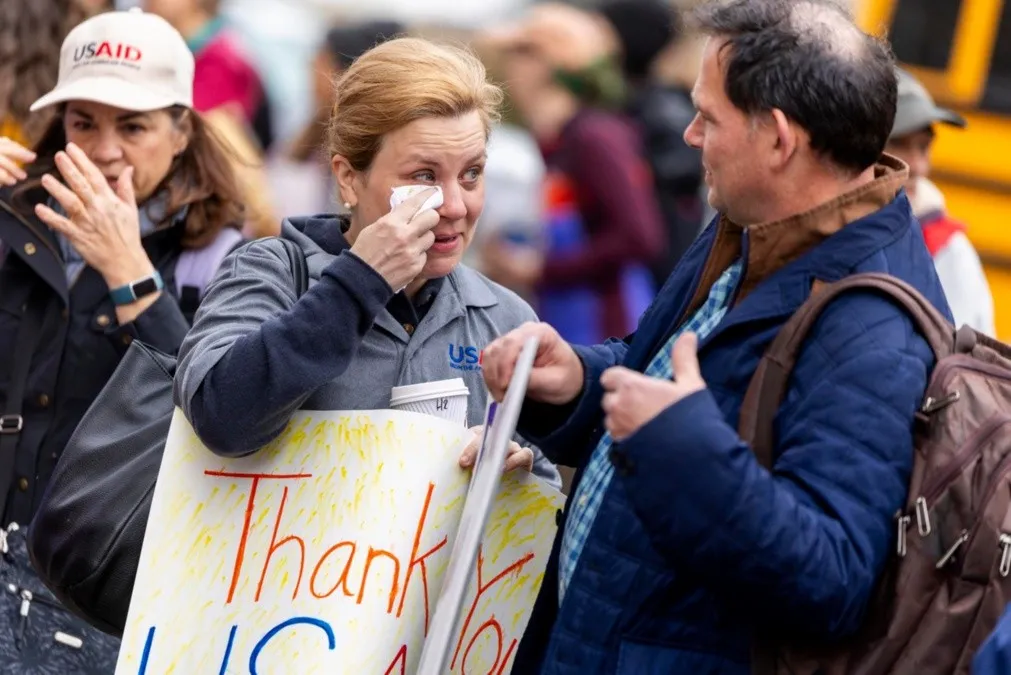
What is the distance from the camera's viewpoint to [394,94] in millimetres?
3354

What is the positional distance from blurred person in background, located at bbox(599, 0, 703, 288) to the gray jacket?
472cm

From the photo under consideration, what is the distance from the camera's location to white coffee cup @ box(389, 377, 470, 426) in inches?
129

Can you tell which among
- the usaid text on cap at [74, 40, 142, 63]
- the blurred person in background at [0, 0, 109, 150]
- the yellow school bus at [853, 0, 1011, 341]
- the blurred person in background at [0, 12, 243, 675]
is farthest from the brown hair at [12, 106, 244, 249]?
the yellow school bus at [853, 0, 1011, 341]

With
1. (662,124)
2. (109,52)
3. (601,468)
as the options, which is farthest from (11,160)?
(662,124)

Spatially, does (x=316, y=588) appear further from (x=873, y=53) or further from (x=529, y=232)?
(x=529, y=232)

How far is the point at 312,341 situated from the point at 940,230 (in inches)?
104

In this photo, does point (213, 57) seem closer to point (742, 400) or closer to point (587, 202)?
point (587, 202)

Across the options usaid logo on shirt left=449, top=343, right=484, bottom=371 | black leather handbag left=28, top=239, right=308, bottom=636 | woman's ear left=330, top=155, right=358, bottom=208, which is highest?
woman's ear left=330, top=155, right=358, bottom=208

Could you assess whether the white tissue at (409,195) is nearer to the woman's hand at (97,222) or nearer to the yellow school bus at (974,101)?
the woman's hand at (97,222)

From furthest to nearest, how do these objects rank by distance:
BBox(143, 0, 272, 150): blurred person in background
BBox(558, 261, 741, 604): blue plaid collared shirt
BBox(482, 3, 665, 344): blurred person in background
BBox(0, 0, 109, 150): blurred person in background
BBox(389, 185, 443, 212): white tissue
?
BBox(143, 0, 272, 150): blurred person in background < BBox(482, 3, 665, 344): blurred person in background < BBox(0, 0, 109, 150): blurred person in background < BBox(389, 185, 443, 212): white tissue < BBox(558, 261, 741, 604): blue plaid collared shirt

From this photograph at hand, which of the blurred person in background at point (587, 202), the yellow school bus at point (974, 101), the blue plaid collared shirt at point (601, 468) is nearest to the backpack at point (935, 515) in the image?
the blue plaid collared shirt at point (601, 468)

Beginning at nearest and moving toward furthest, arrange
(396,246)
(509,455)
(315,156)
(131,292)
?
(396,246) < (509,455) < (131,292) < (315,156)

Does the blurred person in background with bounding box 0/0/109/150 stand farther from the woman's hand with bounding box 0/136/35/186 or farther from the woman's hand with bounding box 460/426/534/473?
the woman's hand with bounding box 460/426/534/473

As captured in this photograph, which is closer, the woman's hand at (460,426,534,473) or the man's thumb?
the man's thumb
